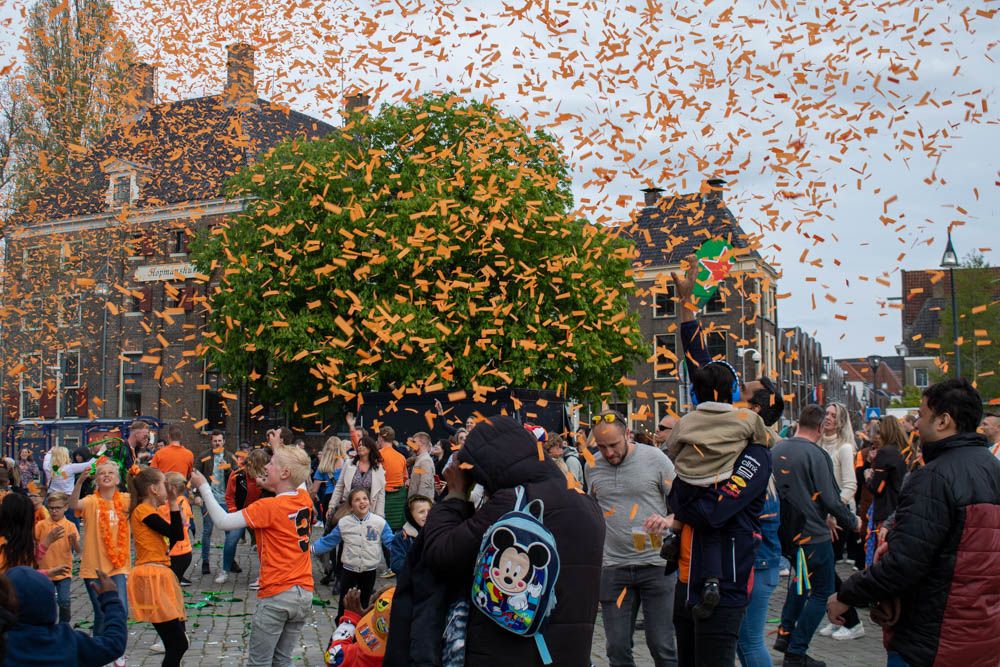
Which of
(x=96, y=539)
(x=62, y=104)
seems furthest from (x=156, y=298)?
(x=96, y=539)

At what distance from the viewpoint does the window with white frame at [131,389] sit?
152 ft

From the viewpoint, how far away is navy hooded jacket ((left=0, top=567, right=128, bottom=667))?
412cm

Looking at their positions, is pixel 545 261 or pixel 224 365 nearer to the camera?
pixel 545 261

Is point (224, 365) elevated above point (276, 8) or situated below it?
below

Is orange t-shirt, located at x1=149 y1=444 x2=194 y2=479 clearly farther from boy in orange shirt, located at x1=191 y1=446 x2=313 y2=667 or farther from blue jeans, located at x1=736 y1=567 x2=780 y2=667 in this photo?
blue jeans, located at x1=736 y1=567 x2=780 y2=667

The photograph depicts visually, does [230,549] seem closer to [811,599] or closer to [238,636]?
[238,636]

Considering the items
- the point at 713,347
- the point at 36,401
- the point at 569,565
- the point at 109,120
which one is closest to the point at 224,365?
the point at 109,120

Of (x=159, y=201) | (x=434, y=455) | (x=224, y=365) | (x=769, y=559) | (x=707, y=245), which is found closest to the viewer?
(x=769, y=559)

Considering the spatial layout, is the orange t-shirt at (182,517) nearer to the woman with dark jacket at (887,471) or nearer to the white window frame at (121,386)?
the woman with dark jacket at (887,471)

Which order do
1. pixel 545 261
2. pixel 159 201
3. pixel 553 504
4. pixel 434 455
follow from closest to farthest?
1. pixel 553 504
2. pixel 434 455
3. pixel 545 261
4. pixel 159 201

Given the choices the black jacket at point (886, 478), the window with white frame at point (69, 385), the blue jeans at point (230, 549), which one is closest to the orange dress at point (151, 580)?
the blue jeans at point (230, 549)

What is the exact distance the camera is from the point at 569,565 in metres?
3.99

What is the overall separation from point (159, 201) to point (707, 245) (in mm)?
35595

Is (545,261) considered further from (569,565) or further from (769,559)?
(569,565)
